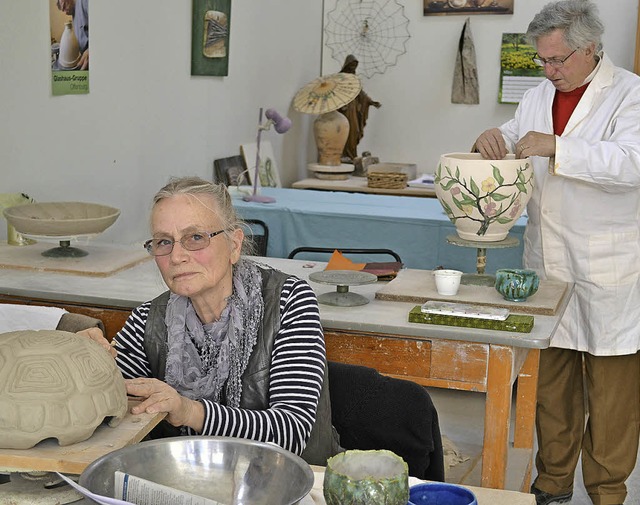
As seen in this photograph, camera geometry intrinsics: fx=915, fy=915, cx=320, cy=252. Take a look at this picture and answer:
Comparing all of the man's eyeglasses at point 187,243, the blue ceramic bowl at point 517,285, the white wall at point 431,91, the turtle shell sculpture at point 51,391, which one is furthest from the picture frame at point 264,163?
the turtle shell sculpture at point 51,391

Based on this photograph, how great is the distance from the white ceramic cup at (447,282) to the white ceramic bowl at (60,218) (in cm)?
A: 112

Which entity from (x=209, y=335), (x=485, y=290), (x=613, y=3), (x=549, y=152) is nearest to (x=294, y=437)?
(x=209, y=335)

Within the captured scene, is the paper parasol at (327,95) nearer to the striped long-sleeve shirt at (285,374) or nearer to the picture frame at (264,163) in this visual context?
the picture frame at (264,163)

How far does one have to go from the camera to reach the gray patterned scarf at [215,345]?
199 cm

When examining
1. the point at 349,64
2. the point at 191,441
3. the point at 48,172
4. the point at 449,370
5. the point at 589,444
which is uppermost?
the point at 349,64

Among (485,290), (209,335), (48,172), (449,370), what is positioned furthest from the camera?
(48,172)

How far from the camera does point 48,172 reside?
3.51 metres

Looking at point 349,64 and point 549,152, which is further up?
point 349,64

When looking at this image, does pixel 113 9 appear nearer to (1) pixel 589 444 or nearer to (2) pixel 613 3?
(1) pixel 589 444

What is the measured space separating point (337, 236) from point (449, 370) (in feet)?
6.64

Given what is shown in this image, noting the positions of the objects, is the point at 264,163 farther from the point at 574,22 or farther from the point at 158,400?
the point at 158,400

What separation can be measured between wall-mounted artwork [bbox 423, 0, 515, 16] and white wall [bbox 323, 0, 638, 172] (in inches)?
1.4

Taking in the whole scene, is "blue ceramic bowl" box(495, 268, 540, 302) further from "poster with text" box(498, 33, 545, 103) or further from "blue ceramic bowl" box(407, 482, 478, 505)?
"poster with text" box(498, 33, 545, 103)

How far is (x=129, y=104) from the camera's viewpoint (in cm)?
403
